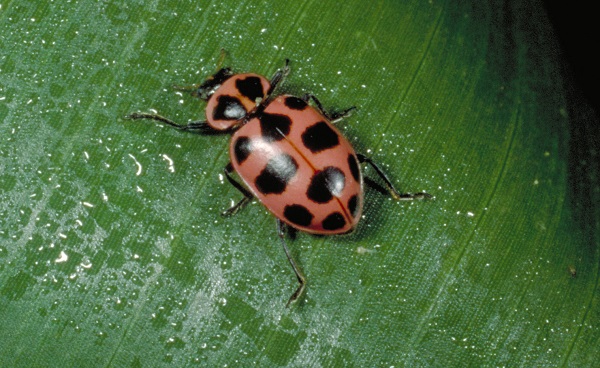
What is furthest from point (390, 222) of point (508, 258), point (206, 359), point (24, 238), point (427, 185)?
point (24, 238)

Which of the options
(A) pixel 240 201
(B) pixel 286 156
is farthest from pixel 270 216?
(B) pixel 286 156

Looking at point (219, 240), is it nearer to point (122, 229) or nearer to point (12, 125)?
point (122, 229)

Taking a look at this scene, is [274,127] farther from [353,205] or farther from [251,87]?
[353,205]

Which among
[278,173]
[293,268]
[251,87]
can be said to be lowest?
[293,268]

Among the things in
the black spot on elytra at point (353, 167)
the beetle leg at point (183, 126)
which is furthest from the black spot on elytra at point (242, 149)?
the black spot on elytra at point (353, 167)

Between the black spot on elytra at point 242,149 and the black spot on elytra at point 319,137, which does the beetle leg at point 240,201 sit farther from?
the black spot on elytra at point 319,137

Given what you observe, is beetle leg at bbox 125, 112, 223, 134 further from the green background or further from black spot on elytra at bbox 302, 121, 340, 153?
black spot on elytra at bbox 302, 121, 340, 153
